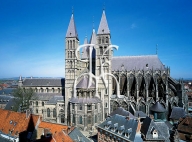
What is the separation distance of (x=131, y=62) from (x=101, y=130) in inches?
1173

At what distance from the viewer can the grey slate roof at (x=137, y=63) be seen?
55.5 metres

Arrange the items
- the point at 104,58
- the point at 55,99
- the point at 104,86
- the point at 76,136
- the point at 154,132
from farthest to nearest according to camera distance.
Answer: the point at 55,99
the point at 104,58
the point at 104,86
the point at 76,136
the point at 154,132

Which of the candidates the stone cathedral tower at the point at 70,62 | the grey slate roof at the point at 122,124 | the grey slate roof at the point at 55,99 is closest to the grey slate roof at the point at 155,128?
the grey slate roof at the point at 122,124

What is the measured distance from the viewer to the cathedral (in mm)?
48781

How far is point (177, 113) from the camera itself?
1832 inches

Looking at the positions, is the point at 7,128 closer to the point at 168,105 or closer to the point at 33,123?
the point at 33,123

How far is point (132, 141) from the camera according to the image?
27.9m

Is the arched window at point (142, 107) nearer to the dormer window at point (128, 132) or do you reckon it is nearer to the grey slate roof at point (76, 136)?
the dormer window at point (128, 132)

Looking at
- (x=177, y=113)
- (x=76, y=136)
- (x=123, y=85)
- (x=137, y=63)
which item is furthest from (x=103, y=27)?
(x=76, y=136)

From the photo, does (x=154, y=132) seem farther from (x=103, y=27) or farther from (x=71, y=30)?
(x=71, y=30)

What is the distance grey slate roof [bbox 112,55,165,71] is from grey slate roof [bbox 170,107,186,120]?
13.5 meters

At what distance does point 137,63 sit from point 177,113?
20208mm

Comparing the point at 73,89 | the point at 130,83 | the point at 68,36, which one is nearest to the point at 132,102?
the point at 130,83

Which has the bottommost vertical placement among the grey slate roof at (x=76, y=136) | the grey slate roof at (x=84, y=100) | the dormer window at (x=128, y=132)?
the grey slate roof at (x=76, y=136)
